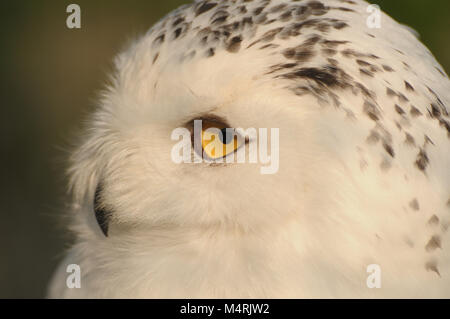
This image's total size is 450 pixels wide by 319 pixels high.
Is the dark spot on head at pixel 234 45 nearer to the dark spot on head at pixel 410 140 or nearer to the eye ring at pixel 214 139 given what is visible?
the eye ring at pixel 214 139

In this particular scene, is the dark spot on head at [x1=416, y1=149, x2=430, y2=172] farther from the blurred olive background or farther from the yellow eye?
the blurred olive background

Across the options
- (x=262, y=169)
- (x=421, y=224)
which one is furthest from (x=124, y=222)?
(x=421, y=224)

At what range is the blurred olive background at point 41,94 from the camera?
3.69 meters

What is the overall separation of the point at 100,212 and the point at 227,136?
0.38 meters

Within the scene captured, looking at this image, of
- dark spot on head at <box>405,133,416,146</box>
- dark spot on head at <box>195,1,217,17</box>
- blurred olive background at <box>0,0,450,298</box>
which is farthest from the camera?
blurred olive background at <box>0,0,450,298</box>

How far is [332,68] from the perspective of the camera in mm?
1310

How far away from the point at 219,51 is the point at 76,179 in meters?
0.55

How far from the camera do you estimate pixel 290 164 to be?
4.26 feet

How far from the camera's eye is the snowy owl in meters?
1.28

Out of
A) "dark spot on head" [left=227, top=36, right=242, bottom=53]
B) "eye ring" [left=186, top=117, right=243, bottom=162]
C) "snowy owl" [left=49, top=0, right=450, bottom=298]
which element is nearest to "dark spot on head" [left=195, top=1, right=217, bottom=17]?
"snowy owl" [left=49, top=0, right=450, bottom=298]

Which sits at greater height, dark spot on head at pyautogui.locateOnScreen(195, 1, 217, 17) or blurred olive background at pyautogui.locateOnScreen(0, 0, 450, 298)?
blurred olive background at pyautogui.locateOnScreen(0, 0, 450, 298)

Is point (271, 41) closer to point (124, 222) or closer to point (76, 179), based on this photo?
point (124, 222)

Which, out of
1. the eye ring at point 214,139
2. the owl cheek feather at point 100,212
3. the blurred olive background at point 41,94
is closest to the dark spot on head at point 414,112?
the eye ring at point 214,139

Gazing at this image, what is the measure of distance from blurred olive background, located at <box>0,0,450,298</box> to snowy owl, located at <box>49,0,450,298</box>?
90.0 inches
